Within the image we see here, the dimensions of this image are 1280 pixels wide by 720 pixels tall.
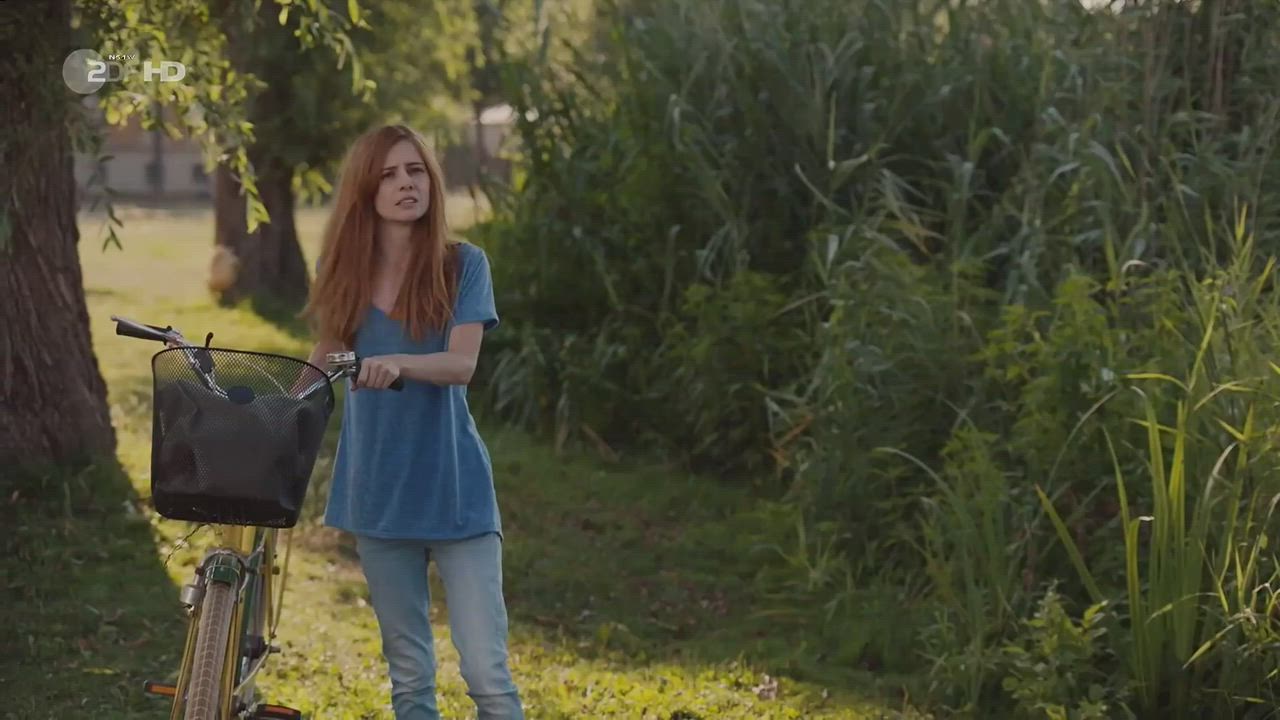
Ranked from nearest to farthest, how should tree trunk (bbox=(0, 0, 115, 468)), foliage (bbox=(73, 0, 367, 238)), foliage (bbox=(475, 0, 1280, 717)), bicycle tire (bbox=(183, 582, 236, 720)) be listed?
1. bicycle tire (bbox=(183, 582, 236, 720))
2. foliage (bbox=(475, 0, 1280, 717))
3. foliage (bbox=(73, 0, 367, 238))
4. tree trunk (bbox=(0, 0, 115, 468))

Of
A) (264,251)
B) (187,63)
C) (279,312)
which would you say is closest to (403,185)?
(187,63)

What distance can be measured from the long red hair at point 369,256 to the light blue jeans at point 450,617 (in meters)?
0.52

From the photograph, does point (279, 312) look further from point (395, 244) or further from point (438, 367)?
point (438, 367)

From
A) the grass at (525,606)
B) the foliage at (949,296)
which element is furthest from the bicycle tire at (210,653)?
the foliage at (949,296)

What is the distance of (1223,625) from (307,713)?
9.12ft

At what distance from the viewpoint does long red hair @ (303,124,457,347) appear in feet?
14.0

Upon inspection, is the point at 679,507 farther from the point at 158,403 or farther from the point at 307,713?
the point at 158,403

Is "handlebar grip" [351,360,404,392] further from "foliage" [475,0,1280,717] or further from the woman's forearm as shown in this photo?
"foliage" [475,0,1280,717]

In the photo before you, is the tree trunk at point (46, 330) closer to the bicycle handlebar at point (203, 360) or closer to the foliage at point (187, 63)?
the foliage at point (187, 63)

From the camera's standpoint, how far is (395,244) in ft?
14.4

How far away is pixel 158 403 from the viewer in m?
3.67

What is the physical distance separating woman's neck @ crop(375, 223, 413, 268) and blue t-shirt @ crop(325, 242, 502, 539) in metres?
0.13

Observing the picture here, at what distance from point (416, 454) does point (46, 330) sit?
386 cm

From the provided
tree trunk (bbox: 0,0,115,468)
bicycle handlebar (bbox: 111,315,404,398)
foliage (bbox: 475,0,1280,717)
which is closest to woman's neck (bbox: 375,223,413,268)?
bicycle handlebar (bbox: 111,315,404,398)
